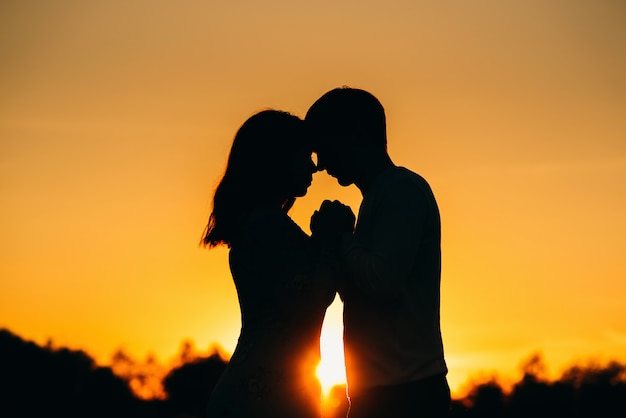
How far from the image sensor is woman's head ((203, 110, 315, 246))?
25.8ft

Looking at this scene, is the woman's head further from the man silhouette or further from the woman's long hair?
the man silhouette

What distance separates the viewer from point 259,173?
309 inches

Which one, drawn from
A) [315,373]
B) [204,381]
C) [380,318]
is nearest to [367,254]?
[380,318]

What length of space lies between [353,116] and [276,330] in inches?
60.2

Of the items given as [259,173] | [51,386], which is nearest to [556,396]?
[51,386]

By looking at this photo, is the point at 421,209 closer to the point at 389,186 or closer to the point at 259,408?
the point at 389,186

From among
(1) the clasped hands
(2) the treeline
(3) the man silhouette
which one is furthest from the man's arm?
(2) the treeline

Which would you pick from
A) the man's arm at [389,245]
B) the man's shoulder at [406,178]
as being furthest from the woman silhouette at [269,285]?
the man's shoulder at [406,178]

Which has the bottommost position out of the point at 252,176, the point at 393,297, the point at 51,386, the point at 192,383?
the point at 393,297

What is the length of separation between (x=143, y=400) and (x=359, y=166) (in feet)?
300

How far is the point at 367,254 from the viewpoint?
7.16 meters

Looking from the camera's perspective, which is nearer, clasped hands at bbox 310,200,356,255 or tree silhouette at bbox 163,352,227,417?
clasped hands at bbox 310,200,356,255

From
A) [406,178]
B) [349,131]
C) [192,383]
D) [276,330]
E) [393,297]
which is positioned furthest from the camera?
[192,383]

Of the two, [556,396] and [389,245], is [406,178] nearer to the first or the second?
[389,245]
